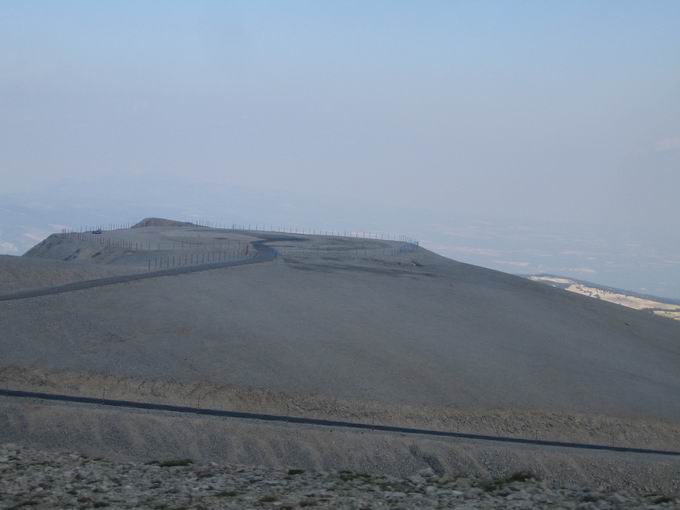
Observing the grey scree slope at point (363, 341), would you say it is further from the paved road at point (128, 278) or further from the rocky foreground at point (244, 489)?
the rocky foreground at point (244, 489)

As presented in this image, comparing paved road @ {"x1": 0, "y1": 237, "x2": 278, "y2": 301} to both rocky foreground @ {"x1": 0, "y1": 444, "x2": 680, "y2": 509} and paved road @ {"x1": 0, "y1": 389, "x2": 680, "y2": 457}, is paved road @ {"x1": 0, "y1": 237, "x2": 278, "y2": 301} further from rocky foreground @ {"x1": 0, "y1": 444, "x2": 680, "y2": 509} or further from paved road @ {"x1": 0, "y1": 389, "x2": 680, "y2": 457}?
rocky foreground @ {"x1": 0, "y1": 444, "x2": 680, "y2": 509}

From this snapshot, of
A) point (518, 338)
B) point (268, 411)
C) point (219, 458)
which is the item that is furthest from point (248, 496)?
point (518, 338)

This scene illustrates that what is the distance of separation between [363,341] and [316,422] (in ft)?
48.7

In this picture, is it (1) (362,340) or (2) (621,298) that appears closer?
(1) (362,340)

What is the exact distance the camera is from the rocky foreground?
2102 centimetres

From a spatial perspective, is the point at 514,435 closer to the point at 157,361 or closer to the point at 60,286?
the point at 157,361

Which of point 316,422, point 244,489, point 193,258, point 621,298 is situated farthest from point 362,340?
point 621,298

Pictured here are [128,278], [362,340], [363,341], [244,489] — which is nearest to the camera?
[244,489]

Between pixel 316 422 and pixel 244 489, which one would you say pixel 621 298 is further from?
pixel 244 489

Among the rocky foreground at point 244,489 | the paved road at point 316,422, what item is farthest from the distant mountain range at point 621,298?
the rocky foreground at point 244,489

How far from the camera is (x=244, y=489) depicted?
74.6 ft

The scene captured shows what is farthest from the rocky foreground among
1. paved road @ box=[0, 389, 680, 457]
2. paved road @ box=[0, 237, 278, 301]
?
paved road @ box=[0, 237, 278, 301]

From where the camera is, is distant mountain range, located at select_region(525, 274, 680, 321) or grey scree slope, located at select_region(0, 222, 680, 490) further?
distant mountain range, located at select_region(525, 274, 680, 321)

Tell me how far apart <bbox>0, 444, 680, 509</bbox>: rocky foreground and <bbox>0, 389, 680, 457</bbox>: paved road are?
5.80 metres
